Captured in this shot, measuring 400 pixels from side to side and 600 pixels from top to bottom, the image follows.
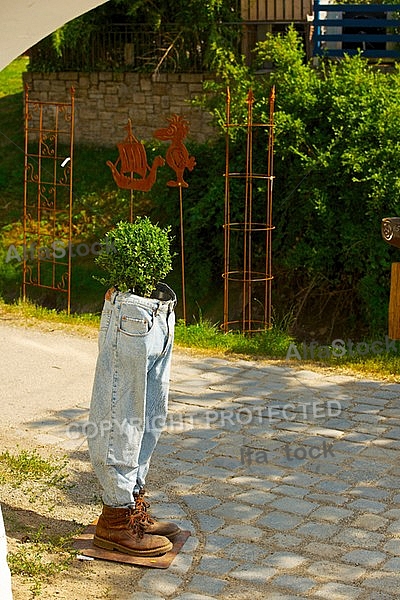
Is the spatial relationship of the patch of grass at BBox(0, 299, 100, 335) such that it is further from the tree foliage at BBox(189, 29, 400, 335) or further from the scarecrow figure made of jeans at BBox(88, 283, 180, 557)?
the scarecrow figure made of jeans at BBox(88, 283, 180, 557)

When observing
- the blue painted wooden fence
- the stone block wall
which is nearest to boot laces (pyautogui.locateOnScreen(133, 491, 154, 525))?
the blue painted wooden fence

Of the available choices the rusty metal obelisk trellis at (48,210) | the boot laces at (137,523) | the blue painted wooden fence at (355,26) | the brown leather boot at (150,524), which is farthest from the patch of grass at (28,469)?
the blue painted wooden fence at (355,26)

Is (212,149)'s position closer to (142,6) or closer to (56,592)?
(142,6)

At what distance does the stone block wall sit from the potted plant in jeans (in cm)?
1305

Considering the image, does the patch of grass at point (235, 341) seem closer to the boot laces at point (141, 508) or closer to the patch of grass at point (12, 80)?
the boot laces at point (141, 508)

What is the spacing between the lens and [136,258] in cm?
550

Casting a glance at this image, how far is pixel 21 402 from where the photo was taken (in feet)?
28.7

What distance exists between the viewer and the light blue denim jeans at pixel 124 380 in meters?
5.40

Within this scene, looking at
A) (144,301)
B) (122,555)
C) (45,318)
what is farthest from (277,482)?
(45,318)

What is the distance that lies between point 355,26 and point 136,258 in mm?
12537

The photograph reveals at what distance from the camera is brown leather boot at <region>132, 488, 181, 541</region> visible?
18.6 ft

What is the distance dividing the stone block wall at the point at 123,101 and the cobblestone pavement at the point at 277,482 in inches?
388

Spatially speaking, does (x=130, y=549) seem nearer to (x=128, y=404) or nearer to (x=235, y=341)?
(x=128, y=404)

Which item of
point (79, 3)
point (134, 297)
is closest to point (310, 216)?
point (134, 297)
